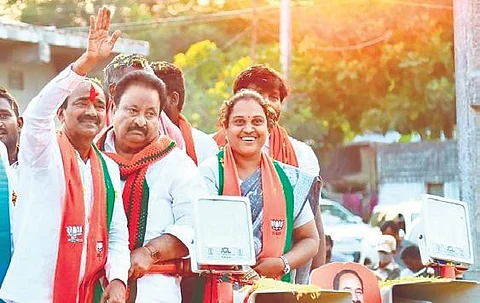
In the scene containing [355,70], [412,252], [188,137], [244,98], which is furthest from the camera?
[355,70]

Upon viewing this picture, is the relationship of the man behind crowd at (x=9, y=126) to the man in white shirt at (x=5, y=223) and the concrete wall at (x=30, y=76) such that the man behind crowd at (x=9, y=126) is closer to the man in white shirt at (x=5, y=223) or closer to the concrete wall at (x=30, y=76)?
the man in white shirt at (x=5, y=223)

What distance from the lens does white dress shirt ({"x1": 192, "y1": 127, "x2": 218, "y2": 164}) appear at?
18.6ft

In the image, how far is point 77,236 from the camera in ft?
14.3

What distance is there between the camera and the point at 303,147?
6.13 meters

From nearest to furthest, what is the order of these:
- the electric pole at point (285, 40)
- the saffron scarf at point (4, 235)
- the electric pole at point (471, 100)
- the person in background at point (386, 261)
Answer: the saffron scarf at point (4, 235)
the electric pole at point (471, 100)
the person in background at point (386, 261)
the electric pole at point (285, 40)

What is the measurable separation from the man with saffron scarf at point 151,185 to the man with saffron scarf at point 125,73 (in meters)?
0.34

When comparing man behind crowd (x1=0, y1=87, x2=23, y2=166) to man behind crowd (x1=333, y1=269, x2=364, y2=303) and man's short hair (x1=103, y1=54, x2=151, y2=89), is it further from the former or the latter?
man behind crowd (x1=333, y1=269, x2=364, y2=303)

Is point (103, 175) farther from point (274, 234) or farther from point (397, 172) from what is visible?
point (397, 172)

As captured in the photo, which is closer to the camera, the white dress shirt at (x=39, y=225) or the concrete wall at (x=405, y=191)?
the white dress shirt at (x=39, y=225)

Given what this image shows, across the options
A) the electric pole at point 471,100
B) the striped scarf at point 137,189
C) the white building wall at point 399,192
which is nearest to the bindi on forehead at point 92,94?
the striped scarf at point 137,189

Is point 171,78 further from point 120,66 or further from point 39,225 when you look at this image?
point 39,225

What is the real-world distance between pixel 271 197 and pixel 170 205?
552mm

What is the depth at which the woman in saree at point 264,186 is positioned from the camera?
5.03 m

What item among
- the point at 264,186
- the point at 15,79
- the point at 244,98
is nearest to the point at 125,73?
the point at 244,98
